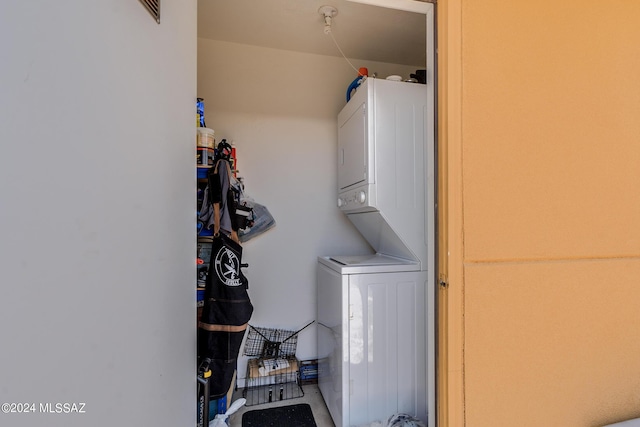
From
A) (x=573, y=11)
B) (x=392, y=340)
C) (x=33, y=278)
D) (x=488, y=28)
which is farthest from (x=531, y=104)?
(x=33, y=278)

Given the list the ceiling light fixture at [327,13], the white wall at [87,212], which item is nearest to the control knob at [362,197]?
the white wall at [87,212]

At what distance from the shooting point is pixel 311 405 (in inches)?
88.4

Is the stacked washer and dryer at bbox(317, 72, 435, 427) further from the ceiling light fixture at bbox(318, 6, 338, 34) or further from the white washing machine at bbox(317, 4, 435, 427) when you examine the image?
the ceiling light fixture at bbox(318, 6, 338, 34)

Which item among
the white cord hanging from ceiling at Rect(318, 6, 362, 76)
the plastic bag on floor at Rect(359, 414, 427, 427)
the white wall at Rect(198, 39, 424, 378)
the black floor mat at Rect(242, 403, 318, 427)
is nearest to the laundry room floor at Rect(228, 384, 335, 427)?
the black floor mat at Rect(242, 403, 318, 427)

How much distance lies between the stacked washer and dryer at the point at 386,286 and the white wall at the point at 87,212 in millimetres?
1122

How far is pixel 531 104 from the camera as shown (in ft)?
4.24

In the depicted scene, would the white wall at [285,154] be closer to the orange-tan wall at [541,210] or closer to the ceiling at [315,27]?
the ceiling at [315,27]

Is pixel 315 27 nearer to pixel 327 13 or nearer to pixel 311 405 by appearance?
pixel 327 13

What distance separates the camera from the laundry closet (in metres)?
2.55

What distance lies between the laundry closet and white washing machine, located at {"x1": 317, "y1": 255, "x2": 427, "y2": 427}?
769mm

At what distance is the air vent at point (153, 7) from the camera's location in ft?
2.79

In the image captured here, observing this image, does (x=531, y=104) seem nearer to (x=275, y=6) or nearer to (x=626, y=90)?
(x=626, y=90)

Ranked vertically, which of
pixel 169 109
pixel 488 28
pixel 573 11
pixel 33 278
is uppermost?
pixel 573 11

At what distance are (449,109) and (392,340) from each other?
57.3 inches
